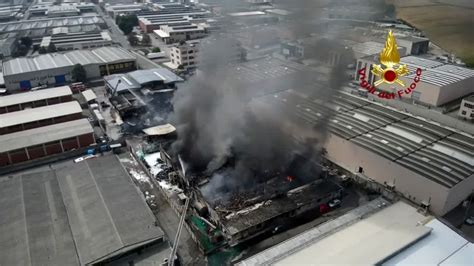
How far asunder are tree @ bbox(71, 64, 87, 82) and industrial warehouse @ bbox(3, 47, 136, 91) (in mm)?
729

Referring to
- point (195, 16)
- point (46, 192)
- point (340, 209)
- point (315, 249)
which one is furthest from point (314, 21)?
point (195, 16)

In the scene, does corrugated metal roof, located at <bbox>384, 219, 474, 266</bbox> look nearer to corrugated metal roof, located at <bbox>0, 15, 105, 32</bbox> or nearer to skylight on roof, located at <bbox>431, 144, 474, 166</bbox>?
skylight on roof, located at <bbox>431, 144, 474, 166</bbox>

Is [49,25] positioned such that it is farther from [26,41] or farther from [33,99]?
[33,99]

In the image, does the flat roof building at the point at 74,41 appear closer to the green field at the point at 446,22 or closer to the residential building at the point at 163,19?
the residential building at the point at 163,19

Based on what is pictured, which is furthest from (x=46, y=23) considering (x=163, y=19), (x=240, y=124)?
(x=240, y=124)

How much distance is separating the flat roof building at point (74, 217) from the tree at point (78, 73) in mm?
13693

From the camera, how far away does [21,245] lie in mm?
11227

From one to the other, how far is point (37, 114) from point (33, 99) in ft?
9.60

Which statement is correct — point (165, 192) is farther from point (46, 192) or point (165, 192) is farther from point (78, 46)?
point (78, 46)

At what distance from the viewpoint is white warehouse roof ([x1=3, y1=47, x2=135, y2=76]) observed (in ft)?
90.0

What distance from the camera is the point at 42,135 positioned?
696 inches

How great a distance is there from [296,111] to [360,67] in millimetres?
9037

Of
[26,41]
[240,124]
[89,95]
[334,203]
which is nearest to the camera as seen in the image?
[334,203]

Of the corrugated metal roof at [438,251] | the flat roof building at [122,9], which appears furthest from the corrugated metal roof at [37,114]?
the flat roof building at [122,9]
